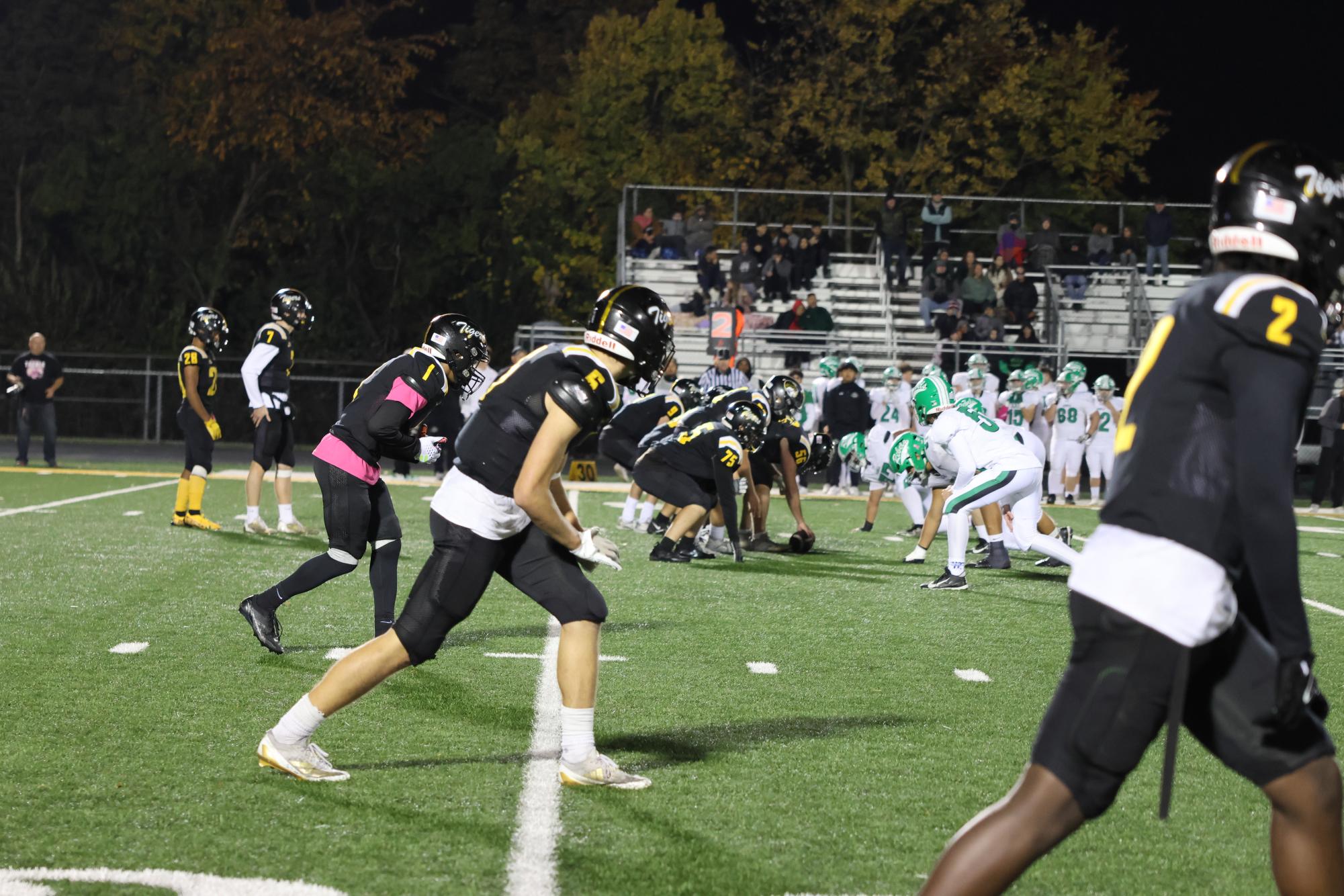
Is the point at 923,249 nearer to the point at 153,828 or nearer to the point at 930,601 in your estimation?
the point at 930,601

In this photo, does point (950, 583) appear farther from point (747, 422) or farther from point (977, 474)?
point (747, 422)

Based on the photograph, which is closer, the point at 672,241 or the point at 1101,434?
the point at 1101,434

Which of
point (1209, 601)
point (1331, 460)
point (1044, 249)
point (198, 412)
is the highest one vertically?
point (1044, 249)

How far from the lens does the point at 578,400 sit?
4.43 meters

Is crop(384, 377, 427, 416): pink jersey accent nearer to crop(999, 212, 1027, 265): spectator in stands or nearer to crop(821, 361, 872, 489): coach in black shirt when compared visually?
crop(821, 361, 872, 489): coach in black shirt

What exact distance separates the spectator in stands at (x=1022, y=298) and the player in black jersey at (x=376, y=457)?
18.4m

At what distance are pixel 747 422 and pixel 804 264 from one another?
1511cm

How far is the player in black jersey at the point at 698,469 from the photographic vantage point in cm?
1134

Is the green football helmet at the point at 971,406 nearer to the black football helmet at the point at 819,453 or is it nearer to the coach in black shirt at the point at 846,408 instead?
the black football helmet at the point at 819,453

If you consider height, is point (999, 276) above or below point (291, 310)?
above

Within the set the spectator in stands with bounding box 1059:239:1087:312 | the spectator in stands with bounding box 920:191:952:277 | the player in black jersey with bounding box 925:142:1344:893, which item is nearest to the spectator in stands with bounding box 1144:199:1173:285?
the spectator in stands with bounding box 1059:239:1087:312

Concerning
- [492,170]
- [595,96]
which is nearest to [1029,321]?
[595,96]

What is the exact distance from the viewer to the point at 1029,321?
81.5 ft

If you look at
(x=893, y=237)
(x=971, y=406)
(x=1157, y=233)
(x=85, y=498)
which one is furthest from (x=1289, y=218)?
(x=1157, y=233)
